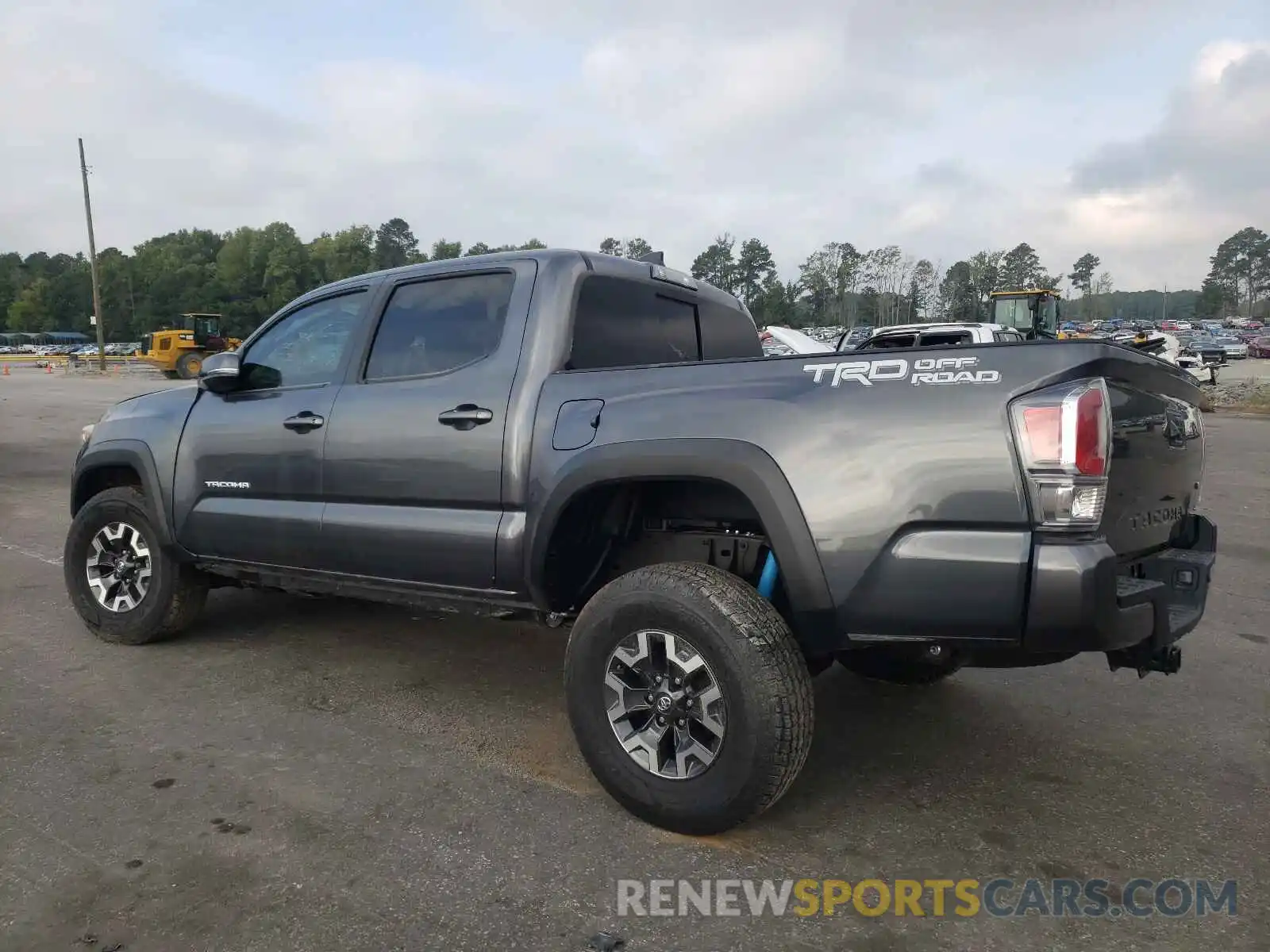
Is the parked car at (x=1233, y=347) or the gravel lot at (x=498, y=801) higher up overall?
the parked car at (x=1233, y=347)

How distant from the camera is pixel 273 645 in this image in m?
A: 4.79

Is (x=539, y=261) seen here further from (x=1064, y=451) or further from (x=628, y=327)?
(x=1064, y=451)

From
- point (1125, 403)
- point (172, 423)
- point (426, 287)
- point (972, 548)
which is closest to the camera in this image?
point (972, 548)

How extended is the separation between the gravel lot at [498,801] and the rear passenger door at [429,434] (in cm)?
75

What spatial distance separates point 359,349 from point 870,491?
7.93 ft

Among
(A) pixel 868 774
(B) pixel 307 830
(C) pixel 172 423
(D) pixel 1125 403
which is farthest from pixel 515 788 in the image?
(C) pixel 172 423

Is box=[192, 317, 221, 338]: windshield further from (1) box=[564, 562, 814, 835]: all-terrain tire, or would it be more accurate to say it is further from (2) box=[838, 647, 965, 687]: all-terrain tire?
(1) box=[564, 562, 814, 835]: all-terrain tire

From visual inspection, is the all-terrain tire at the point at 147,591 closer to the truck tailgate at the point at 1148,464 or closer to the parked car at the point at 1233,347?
the truck tailgate at the point at 1148,464

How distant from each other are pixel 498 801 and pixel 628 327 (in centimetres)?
192

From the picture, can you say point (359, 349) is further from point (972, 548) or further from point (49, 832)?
point (972, 548)

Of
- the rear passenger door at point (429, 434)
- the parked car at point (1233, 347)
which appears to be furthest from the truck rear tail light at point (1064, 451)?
the parked car at point (1233, 347)

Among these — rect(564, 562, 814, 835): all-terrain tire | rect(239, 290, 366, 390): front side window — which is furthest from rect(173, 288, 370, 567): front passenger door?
rect(564, 562, 814, 835): all-terrain tire

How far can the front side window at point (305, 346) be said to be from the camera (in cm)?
411

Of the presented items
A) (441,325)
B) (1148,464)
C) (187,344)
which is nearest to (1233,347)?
(187,344)
